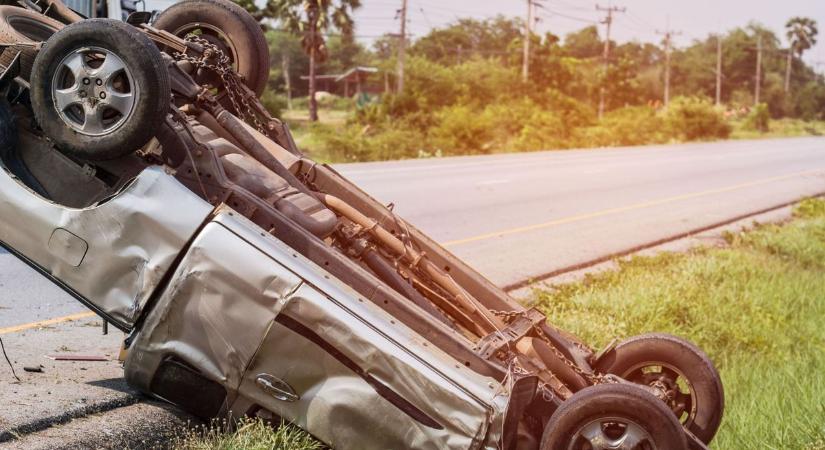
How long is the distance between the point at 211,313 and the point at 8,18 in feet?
6.48

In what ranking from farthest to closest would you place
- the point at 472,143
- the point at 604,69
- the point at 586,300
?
1. the point at 604,69
2. the point at 472,143
3. the point at 586,300

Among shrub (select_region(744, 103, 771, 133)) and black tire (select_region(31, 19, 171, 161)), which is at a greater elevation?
black tire (select_region(31, 19, 171, 161))

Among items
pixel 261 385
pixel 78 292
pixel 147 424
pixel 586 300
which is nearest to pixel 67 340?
pixel 147 424

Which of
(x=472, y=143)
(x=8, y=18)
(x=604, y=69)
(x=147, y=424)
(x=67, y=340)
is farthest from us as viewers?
→ (x=604, y=69)

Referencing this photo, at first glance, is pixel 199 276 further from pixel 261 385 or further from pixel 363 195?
pixel 363 195

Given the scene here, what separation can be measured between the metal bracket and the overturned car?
0.04 ft

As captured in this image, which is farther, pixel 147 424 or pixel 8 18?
pixel 8 18

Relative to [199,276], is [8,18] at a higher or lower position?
higher

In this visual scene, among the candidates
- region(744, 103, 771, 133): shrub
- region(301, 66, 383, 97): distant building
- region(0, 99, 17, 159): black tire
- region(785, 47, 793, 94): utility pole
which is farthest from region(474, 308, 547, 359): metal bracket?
region(785, 47, 793, 94): utility pole

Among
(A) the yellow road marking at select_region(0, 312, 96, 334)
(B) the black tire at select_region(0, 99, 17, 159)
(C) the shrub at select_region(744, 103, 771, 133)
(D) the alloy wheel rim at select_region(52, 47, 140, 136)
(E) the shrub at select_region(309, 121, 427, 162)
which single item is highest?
(D) the alloy wheel rim at select_region(52, 47, 140, 136)

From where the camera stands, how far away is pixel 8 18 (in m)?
4.80

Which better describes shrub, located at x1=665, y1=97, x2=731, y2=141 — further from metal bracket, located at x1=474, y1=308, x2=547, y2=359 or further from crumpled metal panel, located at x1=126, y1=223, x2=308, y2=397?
crumpled metal panel, located at x1=126, y1=223, x2=308, y2=397

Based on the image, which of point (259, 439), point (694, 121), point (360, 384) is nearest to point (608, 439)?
point (360, 384)

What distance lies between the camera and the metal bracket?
4191mm
